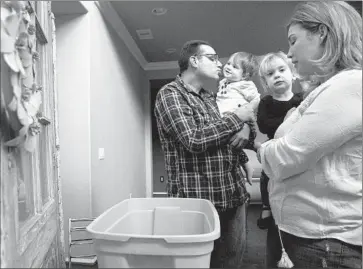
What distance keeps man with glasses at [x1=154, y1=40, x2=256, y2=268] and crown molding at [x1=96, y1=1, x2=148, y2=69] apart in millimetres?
477

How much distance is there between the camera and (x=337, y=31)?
447mm

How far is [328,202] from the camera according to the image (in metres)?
0.45

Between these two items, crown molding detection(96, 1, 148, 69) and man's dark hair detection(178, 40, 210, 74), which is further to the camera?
crown molding detection(96, 1, 148, 69)

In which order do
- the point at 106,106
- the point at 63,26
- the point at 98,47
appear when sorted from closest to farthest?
the point at 63,26 < the point at 98,47 < the point at 106,106

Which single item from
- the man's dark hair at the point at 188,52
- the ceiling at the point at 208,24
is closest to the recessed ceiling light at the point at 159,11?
the ceiling at the point at 208,24

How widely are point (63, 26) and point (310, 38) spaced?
0.79m

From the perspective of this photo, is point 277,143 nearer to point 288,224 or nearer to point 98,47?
point 288,224

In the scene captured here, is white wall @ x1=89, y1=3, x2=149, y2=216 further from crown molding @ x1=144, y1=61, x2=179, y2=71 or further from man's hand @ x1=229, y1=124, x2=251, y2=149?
man's hand @ x1=229, y1=124, x2=251, y2=149

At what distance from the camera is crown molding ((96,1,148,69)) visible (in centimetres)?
112

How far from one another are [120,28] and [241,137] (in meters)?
1.05

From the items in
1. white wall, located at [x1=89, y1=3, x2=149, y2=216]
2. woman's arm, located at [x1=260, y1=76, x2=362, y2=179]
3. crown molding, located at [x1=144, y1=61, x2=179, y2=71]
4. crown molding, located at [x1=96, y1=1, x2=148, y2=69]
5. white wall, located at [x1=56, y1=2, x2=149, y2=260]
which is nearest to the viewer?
woman's arm, located at [x1=260, y1=76, x2=362, y2=179]

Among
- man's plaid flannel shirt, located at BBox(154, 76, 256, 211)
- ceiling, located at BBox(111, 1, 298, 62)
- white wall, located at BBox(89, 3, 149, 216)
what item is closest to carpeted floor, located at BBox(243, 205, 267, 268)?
man's plaid flannel shirt, located at BBox(154, 76, 256, 211)

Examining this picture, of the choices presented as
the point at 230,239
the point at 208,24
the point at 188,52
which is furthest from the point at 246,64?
the point at 208,24

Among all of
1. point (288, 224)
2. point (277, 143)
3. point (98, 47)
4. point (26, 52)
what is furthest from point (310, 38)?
point (98, 47)
